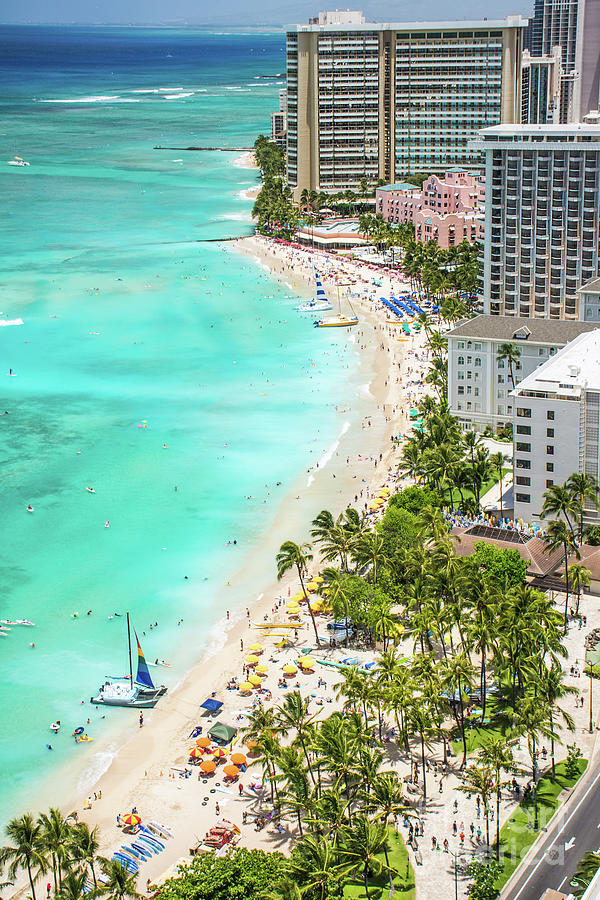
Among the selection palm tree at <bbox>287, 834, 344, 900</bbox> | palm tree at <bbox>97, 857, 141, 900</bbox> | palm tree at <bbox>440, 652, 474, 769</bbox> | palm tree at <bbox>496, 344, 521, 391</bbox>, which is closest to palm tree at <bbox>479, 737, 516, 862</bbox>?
palm tree at <bbox>440, 652, 474, 769</bbox>

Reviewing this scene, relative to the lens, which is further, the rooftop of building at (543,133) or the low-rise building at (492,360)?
the rooftop of building at (543,133)

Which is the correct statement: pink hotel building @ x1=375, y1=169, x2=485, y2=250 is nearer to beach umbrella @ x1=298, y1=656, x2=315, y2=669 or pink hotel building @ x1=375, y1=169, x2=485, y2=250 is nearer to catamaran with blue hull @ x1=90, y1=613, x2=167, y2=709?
beach umbrella @ x1=298, y1=656, x2=315, y2=669

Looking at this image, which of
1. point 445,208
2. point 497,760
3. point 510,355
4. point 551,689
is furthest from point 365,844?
point 445,208

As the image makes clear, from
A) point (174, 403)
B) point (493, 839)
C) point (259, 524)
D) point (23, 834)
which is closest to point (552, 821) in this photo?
point (493, 839)

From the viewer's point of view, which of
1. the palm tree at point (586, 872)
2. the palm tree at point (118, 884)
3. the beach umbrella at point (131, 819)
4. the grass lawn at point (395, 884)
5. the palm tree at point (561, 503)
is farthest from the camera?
the palm tree at point (561, 503)

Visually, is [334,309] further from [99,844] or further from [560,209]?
[99,844]

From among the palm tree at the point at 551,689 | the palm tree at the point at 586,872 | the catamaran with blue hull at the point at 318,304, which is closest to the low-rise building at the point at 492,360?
the palm tree at the point at 551,689

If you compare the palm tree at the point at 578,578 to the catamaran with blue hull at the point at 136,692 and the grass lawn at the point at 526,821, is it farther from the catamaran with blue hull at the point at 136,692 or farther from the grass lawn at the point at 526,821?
the catamaran with blue hull at the point at 136,692
